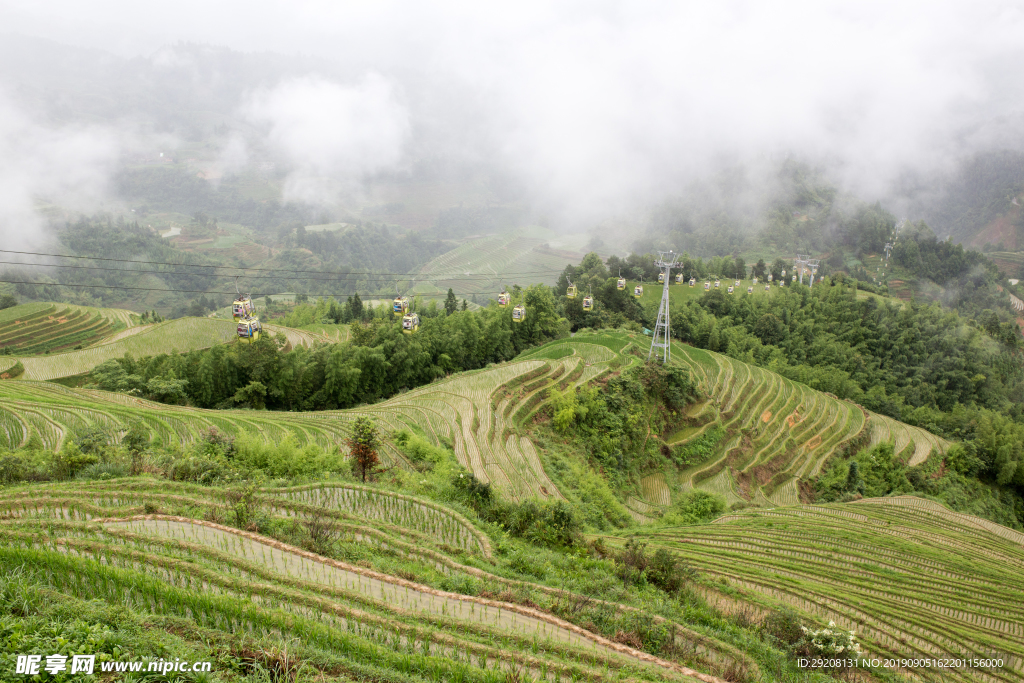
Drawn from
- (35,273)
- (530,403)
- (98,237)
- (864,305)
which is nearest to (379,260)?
(98,237)

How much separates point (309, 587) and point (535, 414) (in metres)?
16.9

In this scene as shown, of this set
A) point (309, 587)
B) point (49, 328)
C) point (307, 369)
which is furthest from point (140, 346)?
point (309, 587)

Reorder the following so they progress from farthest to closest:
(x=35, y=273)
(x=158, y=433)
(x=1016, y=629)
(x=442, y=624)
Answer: (x=35, y=273) < (x=158, y=433) < (x=1016, y=629) < (x=442, y=624)

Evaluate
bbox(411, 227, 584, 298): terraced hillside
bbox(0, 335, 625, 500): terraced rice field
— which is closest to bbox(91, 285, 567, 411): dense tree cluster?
bbox(0, 335, 625, 500): terraced rice field

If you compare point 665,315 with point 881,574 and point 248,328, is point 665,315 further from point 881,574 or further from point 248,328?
point 248,328

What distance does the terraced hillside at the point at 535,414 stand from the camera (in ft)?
54.4

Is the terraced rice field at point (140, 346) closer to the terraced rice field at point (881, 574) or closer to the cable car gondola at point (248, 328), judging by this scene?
the cable car gondola at point (248, 328)

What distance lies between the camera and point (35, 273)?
274 ft

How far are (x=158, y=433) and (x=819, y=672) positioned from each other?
17.8 metres

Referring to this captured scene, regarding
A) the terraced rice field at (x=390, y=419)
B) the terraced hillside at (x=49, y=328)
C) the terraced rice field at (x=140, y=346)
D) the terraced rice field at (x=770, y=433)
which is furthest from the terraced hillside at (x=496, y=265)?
the terraced rice field at (x=390, y=419)

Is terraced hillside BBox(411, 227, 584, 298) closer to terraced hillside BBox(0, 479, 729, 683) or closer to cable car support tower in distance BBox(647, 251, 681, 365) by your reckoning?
cable car support tower in distance BBox(647, 251, 681, 365)

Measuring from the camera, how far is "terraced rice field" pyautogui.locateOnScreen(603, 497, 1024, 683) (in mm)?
10219

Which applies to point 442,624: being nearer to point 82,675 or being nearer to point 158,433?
point 82,675

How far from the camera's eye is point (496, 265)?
105812mm
